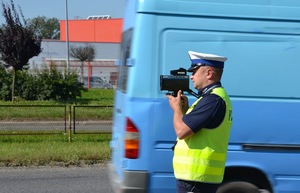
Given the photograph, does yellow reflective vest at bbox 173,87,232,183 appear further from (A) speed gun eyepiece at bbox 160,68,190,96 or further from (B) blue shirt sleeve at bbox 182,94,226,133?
(A) speed gun eyepiece at bbox 160,68,190,96

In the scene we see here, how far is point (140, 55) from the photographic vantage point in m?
5.10

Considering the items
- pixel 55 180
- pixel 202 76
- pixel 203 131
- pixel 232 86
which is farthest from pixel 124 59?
pixel 55 180

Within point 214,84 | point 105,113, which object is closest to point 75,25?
point 105,113

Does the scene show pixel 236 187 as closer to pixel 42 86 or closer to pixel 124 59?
pixel 124 59

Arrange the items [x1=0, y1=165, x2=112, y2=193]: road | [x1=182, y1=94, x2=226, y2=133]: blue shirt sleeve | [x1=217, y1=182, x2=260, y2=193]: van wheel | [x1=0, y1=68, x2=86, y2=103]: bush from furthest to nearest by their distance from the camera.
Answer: [x1=0, y1=68, x2=86, y2=103]: bush → [x1=0, y1=165, x2=112, y2=193]: road → [x1=217, y1=182, x2=260, y2=193]: van wheel → [x1=182, y1=94, x2=226, y2=133]: blue shirt sleeve

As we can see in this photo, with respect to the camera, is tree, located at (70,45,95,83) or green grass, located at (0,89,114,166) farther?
tree, located at (70,45,95,83)

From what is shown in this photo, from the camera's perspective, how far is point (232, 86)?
204 inches

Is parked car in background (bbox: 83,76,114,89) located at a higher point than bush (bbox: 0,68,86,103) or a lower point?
lower

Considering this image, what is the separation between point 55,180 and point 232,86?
4.33 meters

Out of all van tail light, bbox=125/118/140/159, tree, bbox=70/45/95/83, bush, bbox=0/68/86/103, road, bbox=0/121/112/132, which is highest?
tree, bbox=70/45/95/83

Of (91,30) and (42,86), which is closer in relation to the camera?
A: (42,86)

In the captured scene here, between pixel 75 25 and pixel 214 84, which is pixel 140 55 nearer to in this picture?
pixel 214 84

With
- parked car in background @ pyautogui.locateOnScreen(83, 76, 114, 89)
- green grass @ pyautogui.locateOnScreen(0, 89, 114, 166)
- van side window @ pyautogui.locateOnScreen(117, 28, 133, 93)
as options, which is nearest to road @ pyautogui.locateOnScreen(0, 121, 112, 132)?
green grass @ pyautogui.locateOnScreen(0, 89, 114, 166)

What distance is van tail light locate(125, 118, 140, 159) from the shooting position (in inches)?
199
